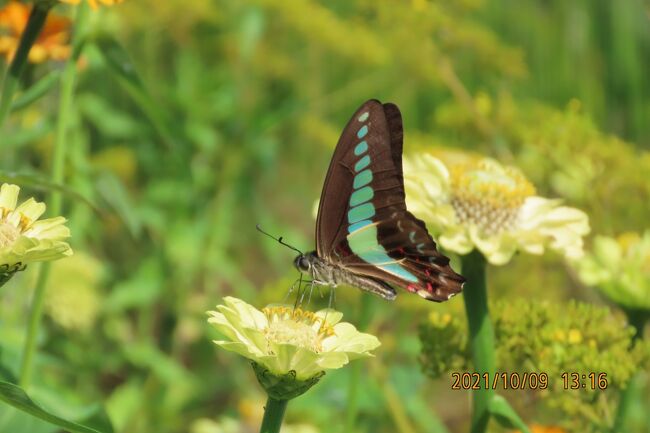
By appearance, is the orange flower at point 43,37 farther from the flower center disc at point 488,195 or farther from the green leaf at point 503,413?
the green leaf at point 503,413

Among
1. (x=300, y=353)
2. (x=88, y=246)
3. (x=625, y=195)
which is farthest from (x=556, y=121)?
(x=88, y=246)

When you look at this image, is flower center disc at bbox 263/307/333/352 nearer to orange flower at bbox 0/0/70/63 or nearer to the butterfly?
the butterfly

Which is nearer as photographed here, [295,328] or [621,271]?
[295,328]

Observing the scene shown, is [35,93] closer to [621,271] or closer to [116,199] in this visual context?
[116,199]

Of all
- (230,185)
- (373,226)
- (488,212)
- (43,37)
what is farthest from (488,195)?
(230,185)

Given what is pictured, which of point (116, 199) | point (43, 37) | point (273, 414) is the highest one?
point (43, 37)

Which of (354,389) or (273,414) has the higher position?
(354,389)
